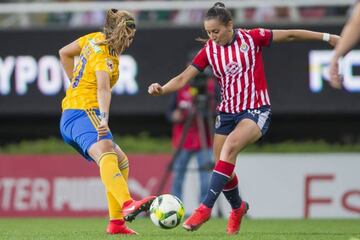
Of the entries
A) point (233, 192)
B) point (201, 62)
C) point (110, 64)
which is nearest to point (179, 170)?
point (233, 192)

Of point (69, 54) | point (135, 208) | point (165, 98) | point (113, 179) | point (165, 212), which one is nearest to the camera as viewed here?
point (135, 208)

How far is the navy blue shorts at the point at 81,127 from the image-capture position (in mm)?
9516

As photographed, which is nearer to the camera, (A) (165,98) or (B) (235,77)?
(B) (235,77)

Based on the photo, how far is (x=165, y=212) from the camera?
914cm

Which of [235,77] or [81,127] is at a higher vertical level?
[235,77]

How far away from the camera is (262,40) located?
10.0 meters

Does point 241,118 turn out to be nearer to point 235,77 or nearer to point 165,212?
point 235,77

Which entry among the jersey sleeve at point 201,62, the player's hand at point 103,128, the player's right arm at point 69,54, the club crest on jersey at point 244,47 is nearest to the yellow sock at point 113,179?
the player's hand at point 103,128

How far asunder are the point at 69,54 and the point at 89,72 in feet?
1.55

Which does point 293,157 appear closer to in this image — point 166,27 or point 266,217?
point 266,217

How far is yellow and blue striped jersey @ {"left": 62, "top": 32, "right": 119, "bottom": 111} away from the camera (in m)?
9.59

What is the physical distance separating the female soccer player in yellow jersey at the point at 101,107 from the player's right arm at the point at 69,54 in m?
0.05

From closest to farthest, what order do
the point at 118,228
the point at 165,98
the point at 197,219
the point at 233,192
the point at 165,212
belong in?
the point at 165,212 → the point at 197,219 → the point at 118,228 → the point at 233,192 → the point at 165,98

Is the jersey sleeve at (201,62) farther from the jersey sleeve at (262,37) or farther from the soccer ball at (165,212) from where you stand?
the soccer ball at (165,212)
